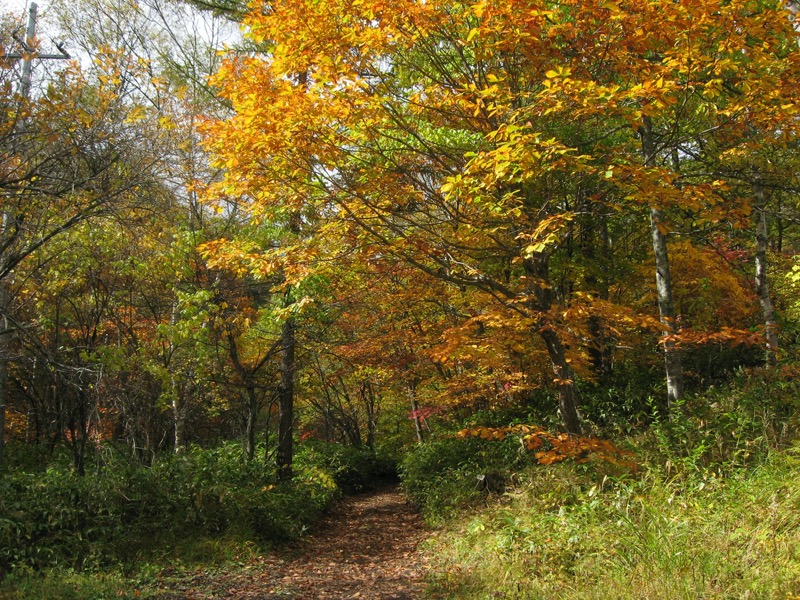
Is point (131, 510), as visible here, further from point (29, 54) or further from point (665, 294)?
point (665, 294)

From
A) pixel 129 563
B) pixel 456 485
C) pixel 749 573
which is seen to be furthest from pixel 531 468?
pixel 129 563

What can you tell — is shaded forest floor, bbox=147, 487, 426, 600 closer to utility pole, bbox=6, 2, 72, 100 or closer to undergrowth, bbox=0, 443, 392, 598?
undergrowth, bbox=0, 443, 392, 598

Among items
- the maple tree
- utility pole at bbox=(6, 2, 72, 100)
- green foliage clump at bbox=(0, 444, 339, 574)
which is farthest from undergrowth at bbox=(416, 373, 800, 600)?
utility pole at bbox=(6, 2, 72, 100)

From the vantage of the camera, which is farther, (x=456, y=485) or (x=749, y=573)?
(x=456, y=485)

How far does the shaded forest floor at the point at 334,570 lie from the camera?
19.2ft

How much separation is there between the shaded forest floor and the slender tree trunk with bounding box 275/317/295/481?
124 centimetres

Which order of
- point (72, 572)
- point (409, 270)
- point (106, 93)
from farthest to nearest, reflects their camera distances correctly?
point (409, 270), point (72, 572), point (106, 93)

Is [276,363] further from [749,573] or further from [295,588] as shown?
[749,573]

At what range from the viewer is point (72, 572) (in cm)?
590

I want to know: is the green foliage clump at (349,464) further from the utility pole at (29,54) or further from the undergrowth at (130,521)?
the utility pole at (29,54)

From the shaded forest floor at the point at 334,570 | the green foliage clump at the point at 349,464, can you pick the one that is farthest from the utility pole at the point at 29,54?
the green foliage clump at the point at 349,464

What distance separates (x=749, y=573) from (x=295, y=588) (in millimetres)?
4475

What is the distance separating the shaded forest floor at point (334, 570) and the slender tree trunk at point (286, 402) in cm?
124

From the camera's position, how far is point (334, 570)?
23.0ft
